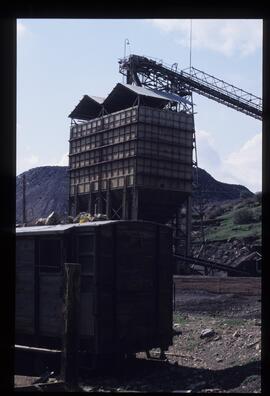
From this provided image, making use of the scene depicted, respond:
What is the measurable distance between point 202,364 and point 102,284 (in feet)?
10.1

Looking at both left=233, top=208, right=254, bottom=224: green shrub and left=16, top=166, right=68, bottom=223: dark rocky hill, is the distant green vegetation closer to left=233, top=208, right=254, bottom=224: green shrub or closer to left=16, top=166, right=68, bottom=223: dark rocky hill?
left=233, top=208, right=254, bottom=224: green shrub

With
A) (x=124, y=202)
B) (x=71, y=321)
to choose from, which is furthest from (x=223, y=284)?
(x=71, y=321)

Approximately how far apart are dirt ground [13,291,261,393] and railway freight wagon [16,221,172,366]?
1.65ft

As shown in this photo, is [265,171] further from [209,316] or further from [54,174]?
[54,174]

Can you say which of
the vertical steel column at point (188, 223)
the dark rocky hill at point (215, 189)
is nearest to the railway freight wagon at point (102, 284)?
the vertical steel column at point (188, 223)

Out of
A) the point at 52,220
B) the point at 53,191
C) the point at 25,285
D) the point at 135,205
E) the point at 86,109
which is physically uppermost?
the point at 86,109

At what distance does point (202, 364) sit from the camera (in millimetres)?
12961

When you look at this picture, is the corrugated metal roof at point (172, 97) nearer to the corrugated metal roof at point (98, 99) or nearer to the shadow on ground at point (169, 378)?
the corrugated metal roof at point (98, 99)

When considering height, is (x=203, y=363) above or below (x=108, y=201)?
below

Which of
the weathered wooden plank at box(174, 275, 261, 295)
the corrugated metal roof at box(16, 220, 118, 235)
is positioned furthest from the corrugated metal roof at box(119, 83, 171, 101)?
the corrugated metal roof at box(16, 220, 118, 235)

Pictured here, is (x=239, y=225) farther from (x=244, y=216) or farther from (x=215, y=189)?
(x=215, y=189)

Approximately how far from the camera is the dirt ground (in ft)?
35.3

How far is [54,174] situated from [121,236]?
87.1m

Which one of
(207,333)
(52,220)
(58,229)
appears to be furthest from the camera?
(207,333)
